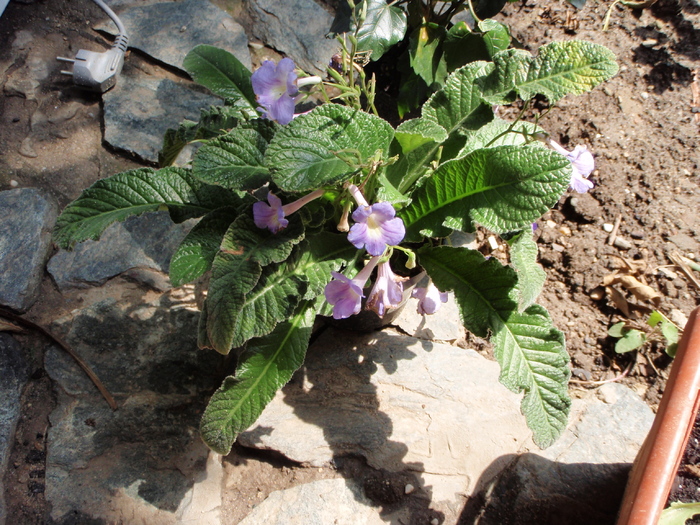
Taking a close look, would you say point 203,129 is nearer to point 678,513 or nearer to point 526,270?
point 526,270

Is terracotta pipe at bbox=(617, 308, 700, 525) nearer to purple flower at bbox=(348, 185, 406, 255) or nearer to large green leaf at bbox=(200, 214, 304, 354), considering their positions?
purple flower at bbox=(348, 185, 406, 255)

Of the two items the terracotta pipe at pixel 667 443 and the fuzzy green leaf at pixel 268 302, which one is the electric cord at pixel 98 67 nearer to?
the fuzzy green leaf at pixel 268 302

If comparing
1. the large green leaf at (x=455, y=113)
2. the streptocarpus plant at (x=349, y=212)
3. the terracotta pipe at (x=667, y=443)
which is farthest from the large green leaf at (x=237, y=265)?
the terracotta pipe at (x=667, y=443)

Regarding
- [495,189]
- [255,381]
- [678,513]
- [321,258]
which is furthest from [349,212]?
[678,513]

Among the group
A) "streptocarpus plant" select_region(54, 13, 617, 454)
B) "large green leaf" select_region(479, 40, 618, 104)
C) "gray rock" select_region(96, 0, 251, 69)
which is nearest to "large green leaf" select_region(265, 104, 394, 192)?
"streptocarpus plant" select_region(54, 13, 617, 454)

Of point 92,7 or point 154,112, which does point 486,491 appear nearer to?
point 154,112

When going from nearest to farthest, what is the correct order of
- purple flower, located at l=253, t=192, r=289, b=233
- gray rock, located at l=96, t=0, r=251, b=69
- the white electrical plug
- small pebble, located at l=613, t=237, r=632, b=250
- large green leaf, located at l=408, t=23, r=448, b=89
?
purple flower, located at l=253, t=192, r=289, b=233 → large green leaf, located at l=408, t=23, r=448, b=89 → small pebble, located at l=613, t=237, r=632, b=250 → the white electrical plug → gray rock, located at l=96, t=0, r=251, b=69
